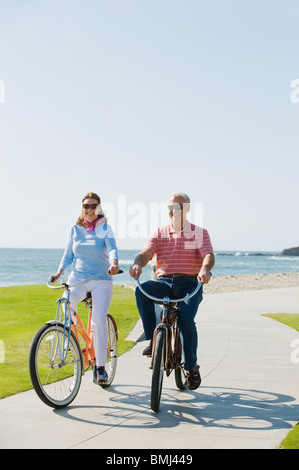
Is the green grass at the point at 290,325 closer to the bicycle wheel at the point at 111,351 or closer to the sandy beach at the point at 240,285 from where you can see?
the bicycle wheel at the point at 111,351

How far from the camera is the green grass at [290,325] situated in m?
4.18

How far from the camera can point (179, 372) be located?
5934 mm

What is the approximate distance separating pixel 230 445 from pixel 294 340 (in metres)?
5.54

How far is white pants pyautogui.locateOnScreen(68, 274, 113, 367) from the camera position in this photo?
5.66 m

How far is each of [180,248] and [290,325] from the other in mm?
6398

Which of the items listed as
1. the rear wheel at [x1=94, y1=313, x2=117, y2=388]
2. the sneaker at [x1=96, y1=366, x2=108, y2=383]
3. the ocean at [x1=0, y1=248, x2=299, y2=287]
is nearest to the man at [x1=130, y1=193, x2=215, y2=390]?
the sneaker at [x1=96, y1=366, x2=108, y2=383]

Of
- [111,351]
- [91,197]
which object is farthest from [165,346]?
[91,197]

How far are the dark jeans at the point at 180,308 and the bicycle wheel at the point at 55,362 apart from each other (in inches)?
27.6

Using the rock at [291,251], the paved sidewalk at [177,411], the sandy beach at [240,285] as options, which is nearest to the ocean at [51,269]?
the sandy beach at [240,285]

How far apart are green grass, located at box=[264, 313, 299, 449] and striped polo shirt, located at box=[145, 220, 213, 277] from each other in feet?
5.79

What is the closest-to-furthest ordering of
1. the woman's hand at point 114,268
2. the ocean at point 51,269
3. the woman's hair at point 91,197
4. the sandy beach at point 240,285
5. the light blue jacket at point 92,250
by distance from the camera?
the woman's hand at point 114,268, the light blue jacket at point 92,250, the woman's hair at point 91,197, the sandy beach at point 240,285, the ocean at point 51,269

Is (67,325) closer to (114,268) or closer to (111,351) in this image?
(114,268)
